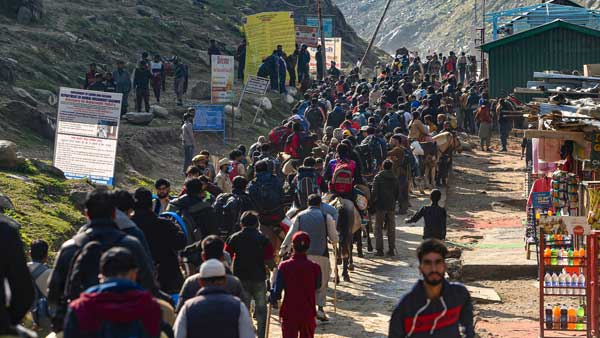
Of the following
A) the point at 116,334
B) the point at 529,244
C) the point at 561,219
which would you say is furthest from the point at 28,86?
the point at 116,334

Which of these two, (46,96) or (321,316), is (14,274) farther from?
(46,96)

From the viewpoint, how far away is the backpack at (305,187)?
1683 cm

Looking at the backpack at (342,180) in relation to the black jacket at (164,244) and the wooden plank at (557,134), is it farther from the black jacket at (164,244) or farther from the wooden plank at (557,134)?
the black jacket at (164,244)

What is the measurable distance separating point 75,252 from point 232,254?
13.1 feet

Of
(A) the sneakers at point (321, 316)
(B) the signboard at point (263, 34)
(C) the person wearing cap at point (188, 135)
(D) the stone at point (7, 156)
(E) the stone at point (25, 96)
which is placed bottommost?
(A) the sneakers at point (321, 316)

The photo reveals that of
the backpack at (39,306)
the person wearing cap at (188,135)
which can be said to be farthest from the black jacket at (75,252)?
the person wearing cap at (188,135)

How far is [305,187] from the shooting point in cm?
1684

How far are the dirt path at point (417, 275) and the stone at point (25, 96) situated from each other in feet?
31.5

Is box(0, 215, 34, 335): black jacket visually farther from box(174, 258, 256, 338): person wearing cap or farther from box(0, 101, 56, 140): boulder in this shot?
box(0, 101, 56, 140): boulder

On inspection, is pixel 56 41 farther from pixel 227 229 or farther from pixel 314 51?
pixel 227 229

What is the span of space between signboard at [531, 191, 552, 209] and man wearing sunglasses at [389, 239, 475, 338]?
10.6 metres

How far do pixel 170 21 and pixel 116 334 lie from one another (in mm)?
42603

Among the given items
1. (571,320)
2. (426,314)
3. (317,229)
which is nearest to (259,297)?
(317,229)

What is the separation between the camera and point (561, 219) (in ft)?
43.3
